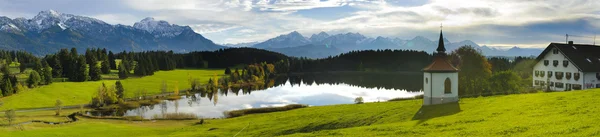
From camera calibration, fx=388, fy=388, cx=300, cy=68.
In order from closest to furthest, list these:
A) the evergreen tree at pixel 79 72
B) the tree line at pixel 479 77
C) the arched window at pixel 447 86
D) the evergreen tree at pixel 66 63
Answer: the arched window at pixel 447 86 → the tree line at pixel 479 77 → the evergreen tree at pixel 79 72 → the evergreen tree at pixel 66 63

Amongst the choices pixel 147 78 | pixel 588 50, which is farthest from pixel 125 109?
pixel 588 50

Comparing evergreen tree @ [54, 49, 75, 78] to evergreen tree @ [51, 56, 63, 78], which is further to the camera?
evergreen tree @ [54, 49, 75, 78]

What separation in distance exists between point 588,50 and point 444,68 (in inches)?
1496

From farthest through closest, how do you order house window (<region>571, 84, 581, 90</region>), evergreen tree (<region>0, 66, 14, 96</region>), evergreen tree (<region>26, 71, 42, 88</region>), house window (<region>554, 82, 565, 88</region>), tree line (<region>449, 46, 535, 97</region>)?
evergreen tree (<region>26, 71, 42, 88</region>)
evergreen tree (<region>0, 66, 14, 96</region>)
tree line (<region>449, 46, 535, 97</region>)
house window (<region>554, 82, 565, 88</region>)
house window (<region>571, 84, 581, 90</region>)

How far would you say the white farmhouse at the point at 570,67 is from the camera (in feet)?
182

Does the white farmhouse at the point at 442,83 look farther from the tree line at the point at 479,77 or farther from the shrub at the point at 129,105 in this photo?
the shrub at the point at 129,105

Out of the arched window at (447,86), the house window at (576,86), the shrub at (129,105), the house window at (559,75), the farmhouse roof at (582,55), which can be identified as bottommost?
the shrub at (129,105)

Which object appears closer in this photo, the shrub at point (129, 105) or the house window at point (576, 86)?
the house window at point (576, 86)

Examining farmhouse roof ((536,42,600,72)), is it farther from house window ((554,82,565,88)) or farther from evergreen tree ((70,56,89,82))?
evergreen tree ((70,56,89,82))

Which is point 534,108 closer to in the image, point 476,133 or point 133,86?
point 476,133

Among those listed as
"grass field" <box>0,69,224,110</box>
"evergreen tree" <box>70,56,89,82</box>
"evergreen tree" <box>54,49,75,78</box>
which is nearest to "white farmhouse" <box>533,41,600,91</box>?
"grass field" <box>0,69,224,110</box>

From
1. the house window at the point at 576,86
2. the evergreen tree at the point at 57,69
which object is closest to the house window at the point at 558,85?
the house window at the point at 576,86

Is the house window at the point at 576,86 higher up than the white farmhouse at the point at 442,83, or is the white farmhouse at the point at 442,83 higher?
the white farmhouse at the point at 442,83

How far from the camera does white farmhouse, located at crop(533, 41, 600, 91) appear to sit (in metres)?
55.4
